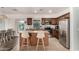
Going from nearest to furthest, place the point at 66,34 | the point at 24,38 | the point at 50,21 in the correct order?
the point at 66,34 → the point at 24,38 → the point at 50,21

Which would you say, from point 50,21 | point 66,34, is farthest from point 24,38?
point 50,21

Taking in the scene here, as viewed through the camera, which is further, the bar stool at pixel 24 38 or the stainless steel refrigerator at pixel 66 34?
the bar stool at pixel 24 38

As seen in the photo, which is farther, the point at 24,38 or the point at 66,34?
the point at 24,38

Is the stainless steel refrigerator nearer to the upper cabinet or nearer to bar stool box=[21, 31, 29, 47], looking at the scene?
bar stool box=[21, 31, 29, 47]

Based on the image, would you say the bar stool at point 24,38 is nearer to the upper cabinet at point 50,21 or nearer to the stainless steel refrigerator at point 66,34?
the stainless steel refrigerator at point 66,34

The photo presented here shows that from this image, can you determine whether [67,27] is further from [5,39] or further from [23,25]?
[23,25]

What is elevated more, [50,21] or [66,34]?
[50,21]

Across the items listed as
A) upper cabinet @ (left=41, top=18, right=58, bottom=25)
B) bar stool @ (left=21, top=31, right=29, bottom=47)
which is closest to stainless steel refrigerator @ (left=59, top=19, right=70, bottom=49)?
bar stool @ (left=21, top=31, right=29, bottom=47)

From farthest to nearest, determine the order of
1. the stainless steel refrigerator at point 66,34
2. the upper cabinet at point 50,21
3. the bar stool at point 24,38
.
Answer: the upper cabinet at point 50,21 < the bar stool at point 24,38 < the stainless steel refrigerator at point 66,34

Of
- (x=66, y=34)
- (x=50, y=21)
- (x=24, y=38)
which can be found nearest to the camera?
(x=66, y=34)

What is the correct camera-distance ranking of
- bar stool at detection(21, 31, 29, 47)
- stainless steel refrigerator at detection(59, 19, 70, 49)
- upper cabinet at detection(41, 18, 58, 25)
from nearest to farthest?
1. stainless steel refrigerator at detection(59, 19, 70, 49)
2. bar stool at detection(21, 31, 29, 47)
3. upper cabinet at detection(41, 18, 58, 25)

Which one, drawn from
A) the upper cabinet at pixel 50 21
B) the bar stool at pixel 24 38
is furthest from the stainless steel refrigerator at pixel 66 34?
the upper cabinet at pixel 50 21

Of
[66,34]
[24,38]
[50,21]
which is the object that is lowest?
[24,38]

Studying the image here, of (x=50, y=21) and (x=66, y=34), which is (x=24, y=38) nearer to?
(x=66, y=34)
